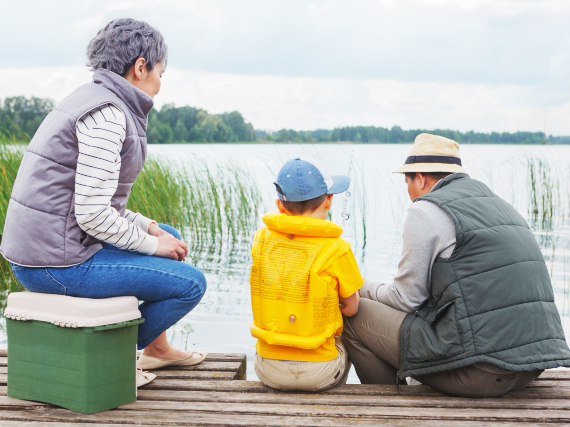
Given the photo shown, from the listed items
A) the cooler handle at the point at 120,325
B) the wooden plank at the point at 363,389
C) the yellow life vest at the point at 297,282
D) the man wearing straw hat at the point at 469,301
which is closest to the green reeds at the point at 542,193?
the wooden plank at the point at 363,389

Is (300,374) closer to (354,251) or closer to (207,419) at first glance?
(207,419)

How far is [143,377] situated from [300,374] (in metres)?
0.62

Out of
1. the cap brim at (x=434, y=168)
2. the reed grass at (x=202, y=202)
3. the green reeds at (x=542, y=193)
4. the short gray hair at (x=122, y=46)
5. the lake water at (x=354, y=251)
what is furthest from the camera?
the green reeds at (x=542, y=193)

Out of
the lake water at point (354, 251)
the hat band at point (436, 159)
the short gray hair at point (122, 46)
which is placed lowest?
the lake water at point (354, 251)

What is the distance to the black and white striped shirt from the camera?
1.99 m

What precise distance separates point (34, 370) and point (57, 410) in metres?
0.16

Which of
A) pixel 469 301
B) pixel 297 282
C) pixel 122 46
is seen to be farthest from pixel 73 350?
pixel 469 301

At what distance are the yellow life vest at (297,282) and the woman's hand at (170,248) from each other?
0.30m

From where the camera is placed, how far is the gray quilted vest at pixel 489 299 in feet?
6.73

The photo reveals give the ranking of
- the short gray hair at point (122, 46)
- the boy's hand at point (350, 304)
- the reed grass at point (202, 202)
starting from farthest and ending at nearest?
the reed grass at point (202, 202) → the boy's hand at point (350, 304) → the short gray hair at point (122, 46)

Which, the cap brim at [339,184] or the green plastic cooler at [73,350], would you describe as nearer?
the green plastic cooler at [73,350]

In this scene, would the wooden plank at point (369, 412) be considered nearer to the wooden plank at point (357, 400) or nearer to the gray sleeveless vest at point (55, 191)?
the wooden plank at point (357, 400)

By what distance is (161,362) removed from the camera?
261 centimetres

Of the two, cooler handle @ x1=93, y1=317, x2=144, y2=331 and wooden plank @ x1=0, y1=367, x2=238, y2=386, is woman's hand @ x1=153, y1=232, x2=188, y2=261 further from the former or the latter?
wooden plank @ x1=0, y1=367, x2=238, y2=386
